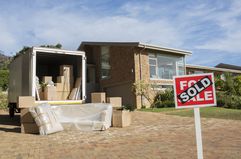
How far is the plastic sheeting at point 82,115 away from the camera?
33.4 ft

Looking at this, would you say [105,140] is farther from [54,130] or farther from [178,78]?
[178,78]

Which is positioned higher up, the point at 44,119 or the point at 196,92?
the point at 196,92

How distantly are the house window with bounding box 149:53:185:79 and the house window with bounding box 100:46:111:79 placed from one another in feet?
12.2

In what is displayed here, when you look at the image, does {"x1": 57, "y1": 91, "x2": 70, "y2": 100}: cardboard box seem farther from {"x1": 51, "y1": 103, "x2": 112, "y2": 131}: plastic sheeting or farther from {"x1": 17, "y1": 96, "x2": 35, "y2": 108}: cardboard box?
{"x1": 17, "y1": 96, "x2": 35, "y2": 108}: cardboard box

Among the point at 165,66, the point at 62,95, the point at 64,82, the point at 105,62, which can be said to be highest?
the point at 105,62

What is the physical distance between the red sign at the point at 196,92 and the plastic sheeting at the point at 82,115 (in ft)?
22.0

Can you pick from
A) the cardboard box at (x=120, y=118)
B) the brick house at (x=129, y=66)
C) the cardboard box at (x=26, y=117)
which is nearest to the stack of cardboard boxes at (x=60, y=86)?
the cardboard box at (x=26, y=117)

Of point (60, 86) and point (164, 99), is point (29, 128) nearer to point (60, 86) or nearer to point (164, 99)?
point (60, 86)

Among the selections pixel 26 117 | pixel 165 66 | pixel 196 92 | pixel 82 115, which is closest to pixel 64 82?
pixel 82 115

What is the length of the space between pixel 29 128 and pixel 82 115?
6.31 feet

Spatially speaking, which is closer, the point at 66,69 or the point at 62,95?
the point at 62,95

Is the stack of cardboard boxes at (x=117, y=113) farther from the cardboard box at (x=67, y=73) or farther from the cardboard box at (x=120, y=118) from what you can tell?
the cardboard box at (x=67, y=73)

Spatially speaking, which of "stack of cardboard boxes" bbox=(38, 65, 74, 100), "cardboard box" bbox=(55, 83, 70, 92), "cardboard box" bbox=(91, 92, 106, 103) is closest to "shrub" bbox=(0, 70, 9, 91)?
"stack of cardboard boxes" bbox=(38, 65, 74, 100)

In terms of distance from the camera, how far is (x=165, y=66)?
2294 centimetres
